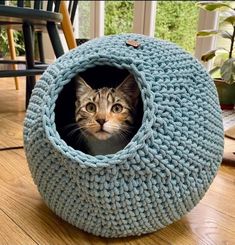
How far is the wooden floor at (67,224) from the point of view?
527 mm

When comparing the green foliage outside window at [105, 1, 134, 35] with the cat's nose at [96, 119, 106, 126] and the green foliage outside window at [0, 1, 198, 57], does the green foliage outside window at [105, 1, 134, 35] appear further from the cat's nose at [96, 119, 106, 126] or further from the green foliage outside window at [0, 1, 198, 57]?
the cat's nose at [96, 119, 106, 126]

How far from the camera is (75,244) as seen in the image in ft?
1.69

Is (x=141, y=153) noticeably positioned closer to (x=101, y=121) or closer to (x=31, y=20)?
(x=101, y=121)

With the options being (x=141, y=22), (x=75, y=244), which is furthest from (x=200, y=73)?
(x=141, y=22)

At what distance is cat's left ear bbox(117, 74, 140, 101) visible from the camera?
51 cm

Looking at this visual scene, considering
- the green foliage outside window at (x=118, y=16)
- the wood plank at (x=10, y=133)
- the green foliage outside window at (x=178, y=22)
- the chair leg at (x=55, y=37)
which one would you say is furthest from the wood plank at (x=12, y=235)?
the green foliage outside window at (x=118, y=16)

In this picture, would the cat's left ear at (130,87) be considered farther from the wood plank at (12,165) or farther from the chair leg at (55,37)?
the chair leg at (55,37)

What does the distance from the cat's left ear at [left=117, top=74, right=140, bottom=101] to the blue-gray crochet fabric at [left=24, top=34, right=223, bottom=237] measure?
3 centimetres

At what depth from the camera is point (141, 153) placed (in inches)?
17.4

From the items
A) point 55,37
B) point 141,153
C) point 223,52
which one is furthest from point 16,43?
point 141,153

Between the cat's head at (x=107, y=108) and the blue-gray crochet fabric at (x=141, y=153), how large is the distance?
4 centimetres

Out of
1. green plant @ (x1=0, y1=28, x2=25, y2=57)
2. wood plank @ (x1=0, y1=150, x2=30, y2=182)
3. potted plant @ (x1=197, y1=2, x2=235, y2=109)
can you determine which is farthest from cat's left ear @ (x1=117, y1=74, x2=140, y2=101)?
green plant @ (x1=0, y1=28, x2=25, y2=57)

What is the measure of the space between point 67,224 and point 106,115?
225 mm

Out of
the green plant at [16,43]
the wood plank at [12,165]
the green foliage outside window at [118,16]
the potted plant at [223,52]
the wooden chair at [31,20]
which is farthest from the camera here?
the green plant at [16,43]
